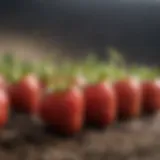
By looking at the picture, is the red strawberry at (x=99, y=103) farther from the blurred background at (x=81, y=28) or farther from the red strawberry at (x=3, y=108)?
the blurred background at (x=81, y=28)

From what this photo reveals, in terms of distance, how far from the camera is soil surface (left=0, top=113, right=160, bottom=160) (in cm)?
54

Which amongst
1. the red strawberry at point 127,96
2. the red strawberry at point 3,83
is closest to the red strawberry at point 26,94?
the red strawberry at point 3,83

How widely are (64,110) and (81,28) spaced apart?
40cm

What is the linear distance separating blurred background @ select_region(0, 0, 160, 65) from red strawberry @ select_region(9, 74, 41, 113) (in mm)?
261

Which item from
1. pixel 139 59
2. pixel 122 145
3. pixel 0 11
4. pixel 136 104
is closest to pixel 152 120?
pixel 136 104

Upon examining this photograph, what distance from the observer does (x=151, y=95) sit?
0.74 m

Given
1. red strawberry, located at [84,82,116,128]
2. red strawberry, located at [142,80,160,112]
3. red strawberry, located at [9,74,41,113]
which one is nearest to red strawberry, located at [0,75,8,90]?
red strawberry, located at [9,74,41,113]

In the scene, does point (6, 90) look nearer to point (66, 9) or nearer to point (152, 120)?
point (152, 120)

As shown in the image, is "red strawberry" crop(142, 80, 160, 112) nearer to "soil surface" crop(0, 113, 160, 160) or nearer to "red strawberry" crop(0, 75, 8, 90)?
"soil surface" crop(0, 113, 160, 160)

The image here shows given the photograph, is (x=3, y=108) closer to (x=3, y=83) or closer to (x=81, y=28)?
(x=3, y=83)

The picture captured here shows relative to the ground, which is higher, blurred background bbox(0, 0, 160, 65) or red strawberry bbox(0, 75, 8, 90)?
blurred background bbox(0, 0, 160, 65)

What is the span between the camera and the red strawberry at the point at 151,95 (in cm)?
73

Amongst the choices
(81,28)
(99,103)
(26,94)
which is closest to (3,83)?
(26,94)

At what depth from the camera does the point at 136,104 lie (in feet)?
2.33
